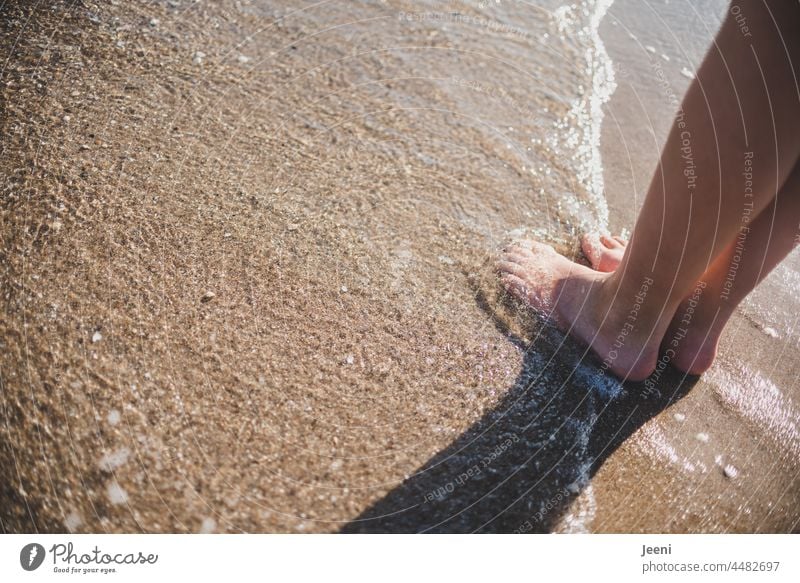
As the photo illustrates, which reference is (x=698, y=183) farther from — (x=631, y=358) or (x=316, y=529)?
(x=316, y=529)

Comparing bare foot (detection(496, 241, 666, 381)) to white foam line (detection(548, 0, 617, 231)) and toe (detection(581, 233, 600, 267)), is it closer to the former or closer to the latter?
toe (detection(581, 233, 600, 267))

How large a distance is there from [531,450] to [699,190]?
0.83 m

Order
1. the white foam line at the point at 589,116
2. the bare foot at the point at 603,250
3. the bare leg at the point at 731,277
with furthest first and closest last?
1. the white foam line at the point at 589,116
2. the bare foot at the point at 603,250
3. the bare leg at the point at 731,277

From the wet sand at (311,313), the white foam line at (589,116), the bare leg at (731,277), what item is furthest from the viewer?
the white foam line at (589,116)

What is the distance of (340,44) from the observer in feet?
8.32

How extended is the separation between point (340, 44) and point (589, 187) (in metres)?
1.27

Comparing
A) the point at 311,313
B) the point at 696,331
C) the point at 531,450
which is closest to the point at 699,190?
the point at 696,331
